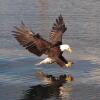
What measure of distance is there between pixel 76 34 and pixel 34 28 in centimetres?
155

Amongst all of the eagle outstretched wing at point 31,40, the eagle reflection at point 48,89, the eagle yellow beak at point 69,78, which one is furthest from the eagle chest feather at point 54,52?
the eagle yellow beak at point 69,78

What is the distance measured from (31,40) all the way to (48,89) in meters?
1.87

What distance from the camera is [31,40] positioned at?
13.3m

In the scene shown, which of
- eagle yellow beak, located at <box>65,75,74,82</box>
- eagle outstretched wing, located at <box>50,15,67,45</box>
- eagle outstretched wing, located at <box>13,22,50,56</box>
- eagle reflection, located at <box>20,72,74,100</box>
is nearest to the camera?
eagle reflection, located at <box>20,72,74,100</box>

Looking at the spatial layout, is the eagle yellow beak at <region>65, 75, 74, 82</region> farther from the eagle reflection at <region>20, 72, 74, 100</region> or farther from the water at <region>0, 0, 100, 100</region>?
the water at <region>0, 0, 100, 100</region>

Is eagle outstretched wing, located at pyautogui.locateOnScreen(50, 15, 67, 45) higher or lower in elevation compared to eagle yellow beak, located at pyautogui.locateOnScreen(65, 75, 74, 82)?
higher

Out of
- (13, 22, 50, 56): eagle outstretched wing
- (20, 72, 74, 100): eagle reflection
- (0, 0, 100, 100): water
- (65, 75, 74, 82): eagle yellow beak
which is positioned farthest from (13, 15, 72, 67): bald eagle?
(20, 72, 74, 100): eagle reflection

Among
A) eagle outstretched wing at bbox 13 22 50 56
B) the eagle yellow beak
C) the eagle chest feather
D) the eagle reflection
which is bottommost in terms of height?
the eagle reflection

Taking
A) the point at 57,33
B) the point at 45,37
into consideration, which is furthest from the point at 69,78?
the point at 45,37

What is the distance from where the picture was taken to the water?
1172cm

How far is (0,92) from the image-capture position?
451 inches

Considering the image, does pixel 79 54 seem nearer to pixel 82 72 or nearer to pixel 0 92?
pixel 82 72

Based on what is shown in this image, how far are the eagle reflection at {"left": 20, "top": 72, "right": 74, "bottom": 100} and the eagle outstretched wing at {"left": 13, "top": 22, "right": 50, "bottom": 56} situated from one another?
2.23 feet

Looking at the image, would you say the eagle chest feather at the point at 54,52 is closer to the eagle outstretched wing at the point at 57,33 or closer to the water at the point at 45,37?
the eagle outstretched wing at the point at 57,33
